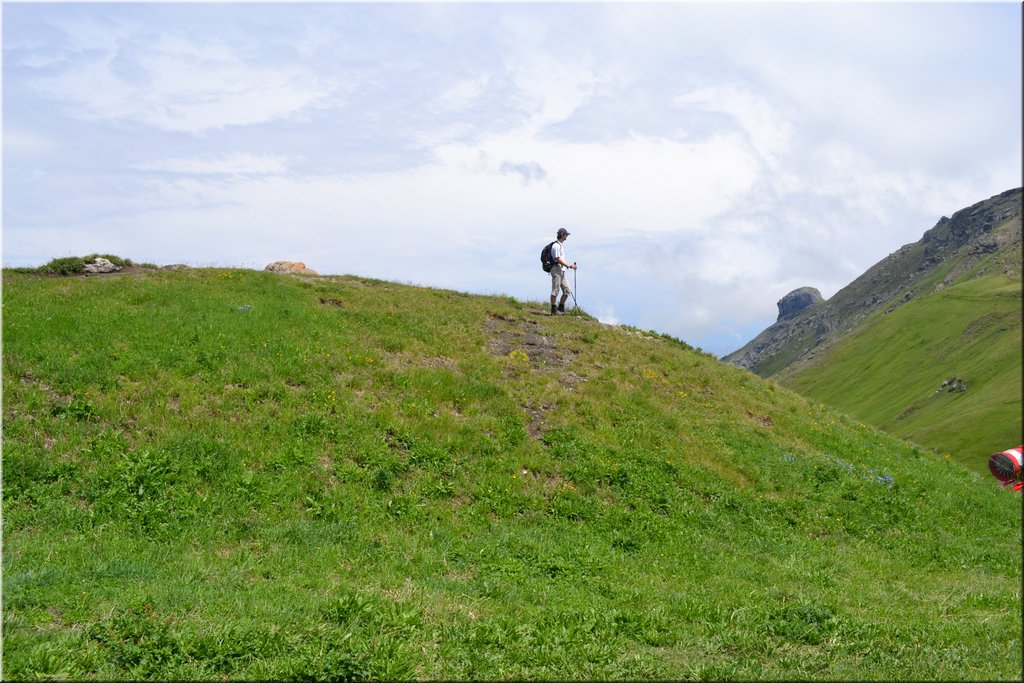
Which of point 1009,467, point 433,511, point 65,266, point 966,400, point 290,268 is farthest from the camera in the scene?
point 966,400

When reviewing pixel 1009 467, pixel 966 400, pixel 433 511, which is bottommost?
pixel 433 511

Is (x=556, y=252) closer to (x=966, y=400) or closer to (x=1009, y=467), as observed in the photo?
(x=1009, y=467)

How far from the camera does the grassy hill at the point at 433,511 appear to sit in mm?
8727

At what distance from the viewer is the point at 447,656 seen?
851 centimetres

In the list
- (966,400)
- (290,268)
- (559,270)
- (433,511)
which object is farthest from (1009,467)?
(966,400)

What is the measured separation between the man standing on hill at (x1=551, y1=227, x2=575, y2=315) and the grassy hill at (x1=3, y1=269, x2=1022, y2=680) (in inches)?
117

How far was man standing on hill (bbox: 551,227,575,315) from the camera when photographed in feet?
88.3

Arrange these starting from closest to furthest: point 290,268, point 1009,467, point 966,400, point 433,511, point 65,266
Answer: point 433,511
point 1009,467
point 65,266
point 290,268
point 966,400

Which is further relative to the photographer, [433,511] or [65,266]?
[65,266]

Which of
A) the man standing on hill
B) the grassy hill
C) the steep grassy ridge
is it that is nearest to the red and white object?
the grassy hill

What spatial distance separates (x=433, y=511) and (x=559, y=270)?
15.3 m

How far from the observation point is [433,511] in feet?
47.5

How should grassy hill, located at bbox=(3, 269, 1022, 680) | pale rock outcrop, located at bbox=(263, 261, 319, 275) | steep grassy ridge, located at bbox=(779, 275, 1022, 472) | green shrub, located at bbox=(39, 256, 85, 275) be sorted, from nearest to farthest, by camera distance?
grassy hill, located at bbox=(3, 269, 1022, 680), green shrub, located at bbox=(39, 256, 85, 275), pale rock outcrop, located at bbox=(263, 261, 319, 275), steep grassy ridge, located at bbox=(779, 275, 1022, 472)

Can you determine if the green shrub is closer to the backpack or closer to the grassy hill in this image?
the grassy hill
